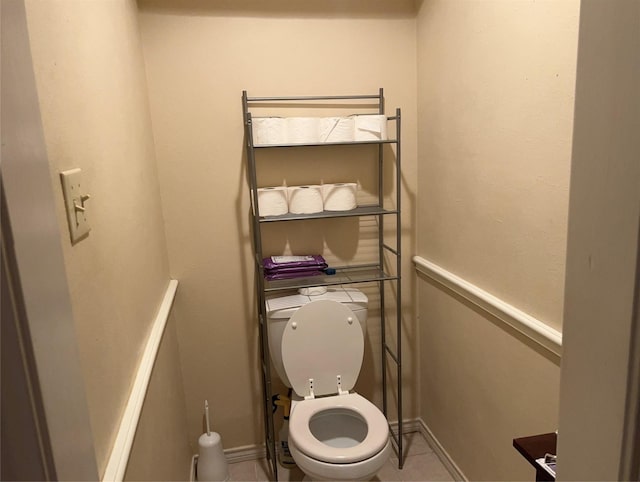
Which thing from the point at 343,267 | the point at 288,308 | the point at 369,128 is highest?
the point at 369,128

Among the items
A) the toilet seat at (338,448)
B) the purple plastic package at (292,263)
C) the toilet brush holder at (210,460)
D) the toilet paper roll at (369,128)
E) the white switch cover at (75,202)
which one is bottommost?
the toilet brush holder at (210,460)

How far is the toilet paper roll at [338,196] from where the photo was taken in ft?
6.44

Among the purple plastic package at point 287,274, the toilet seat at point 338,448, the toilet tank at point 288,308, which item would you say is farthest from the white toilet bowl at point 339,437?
the purple plastic package at point 287,274

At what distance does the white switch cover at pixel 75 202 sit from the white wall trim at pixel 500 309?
44.4 inches

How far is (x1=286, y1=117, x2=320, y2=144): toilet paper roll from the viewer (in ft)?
6.10

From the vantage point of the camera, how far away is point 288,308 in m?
2.01

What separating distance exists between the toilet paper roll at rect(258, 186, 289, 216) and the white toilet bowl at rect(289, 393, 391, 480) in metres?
0.81

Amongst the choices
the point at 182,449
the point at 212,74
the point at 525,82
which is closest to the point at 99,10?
the point at 212,74

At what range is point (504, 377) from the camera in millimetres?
1631

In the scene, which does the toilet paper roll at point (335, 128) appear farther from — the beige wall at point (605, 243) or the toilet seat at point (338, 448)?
the beige wall at point (605, 243)

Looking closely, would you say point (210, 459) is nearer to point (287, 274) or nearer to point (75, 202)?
point (287, 274)

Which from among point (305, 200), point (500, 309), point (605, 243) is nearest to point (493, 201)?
point (500, 309)

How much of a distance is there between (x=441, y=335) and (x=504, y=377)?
466mm

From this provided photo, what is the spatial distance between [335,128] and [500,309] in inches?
36.5
